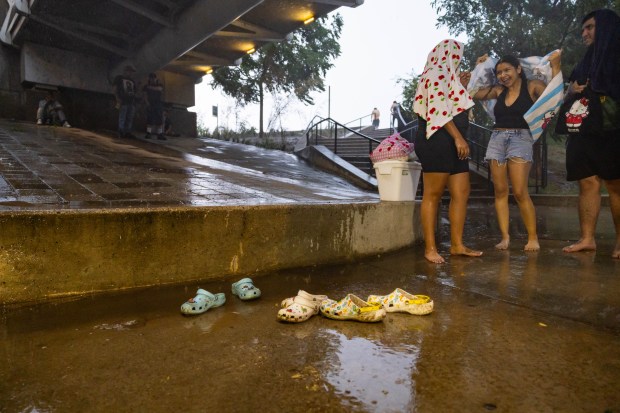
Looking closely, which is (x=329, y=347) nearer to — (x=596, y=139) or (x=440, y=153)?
(x=440, y=153)

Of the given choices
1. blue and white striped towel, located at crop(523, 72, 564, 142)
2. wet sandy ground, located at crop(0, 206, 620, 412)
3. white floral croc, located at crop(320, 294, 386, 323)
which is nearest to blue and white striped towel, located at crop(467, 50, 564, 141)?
blue and white striped towel, located at crop(523, 72, 564, 142)

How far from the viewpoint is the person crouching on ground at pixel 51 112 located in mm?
12062

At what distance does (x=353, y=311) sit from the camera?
2.19 m

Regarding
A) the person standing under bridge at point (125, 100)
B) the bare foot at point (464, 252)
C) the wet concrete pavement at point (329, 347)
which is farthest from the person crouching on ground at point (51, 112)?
the bare foot at point (464, 252)

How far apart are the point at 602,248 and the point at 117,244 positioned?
14.2 ft

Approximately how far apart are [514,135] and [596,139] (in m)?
0.65

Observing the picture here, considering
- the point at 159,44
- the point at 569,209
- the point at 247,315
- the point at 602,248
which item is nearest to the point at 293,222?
the point at 247,315

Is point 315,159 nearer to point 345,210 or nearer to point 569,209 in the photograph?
point 569,209

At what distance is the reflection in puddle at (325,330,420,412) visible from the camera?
4.60 ft

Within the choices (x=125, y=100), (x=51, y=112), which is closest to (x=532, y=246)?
(x=125, y=100)

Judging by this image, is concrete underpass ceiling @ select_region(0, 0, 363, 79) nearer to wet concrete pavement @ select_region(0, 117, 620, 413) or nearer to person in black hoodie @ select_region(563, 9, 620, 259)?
person in black hoodie @ select_region(563, 9, 620, 259)

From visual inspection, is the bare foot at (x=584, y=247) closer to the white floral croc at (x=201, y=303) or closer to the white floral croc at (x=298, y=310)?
the white floral croc at (x=298, y=310)

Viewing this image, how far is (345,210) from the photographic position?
361 cm

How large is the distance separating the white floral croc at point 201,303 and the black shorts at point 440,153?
213 cm
